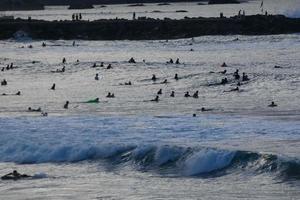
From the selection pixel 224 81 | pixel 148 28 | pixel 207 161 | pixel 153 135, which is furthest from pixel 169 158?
pixel 148 28

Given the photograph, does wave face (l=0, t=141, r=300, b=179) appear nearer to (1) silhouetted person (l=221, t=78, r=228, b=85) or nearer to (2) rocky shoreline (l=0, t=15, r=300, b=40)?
(1) silhouetted person (l=221, t=78, r=228, b=85)

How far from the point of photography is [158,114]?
110ft

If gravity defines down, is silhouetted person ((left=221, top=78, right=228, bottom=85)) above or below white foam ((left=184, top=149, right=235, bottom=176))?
below

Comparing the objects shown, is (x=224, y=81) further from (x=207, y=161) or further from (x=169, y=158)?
(x=207, y=161)

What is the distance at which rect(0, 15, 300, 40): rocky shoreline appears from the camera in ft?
276

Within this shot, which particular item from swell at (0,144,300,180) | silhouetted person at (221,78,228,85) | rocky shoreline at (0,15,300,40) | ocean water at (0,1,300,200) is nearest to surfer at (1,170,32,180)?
ocean water at (0,1,300,200)

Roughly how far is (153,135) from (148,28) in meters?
57.2

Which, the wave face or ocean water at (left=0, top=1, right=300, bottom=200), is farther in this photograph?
the wave face

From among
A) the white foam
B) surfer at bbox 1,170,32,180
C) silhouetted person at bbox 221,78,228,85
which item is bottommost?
silhouetted person at bbox 221,78,228,85

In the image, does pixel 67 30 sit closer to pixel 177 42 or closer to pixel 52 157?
pixel 177 42

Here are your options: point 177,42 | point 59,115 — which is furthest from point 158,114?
point 177,42

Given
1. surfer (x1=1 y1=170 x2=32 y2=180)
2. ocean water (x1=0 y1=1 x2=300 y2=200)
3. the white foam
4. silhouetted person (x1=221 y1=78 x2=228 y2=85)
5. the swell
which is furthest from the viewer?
silhouetted person (x1=221 y1=78 x2=228 y2=85)

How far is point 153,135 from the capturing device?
28219mm

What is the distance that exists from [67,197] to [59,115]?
1374 cm
